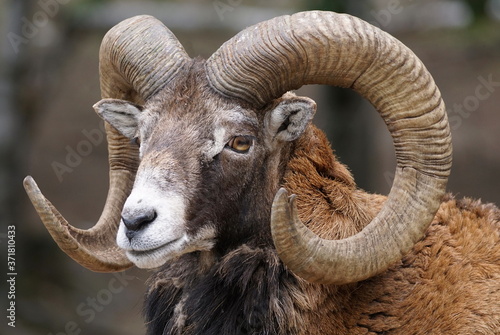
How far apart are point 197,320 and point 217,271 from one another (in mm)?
513

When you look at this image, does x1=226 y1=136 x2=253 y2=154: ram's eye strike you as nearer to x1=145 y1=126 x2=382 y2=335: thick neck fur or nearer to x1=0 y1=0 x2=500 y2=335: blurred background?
x1=145 y1=126 x2=382 y2=335: thick neck fur

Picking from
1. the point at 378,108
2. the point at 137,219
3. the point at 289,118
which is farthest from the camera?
the point at 289,118

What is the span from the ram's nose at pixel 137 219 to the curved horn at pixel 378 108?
1260mm

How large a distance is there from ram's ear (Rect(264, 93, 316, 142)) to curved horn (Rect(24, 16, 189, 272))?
3.55 feet

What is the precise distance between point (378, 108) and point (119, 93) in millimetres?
3001

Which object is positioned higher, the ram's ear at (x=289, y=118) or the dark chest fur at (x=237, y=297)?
the ram's ear at (x=289, y=118)

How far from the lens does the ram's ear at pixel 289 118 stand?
7.52 m

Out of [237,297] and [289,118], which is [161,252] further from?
[289,118]

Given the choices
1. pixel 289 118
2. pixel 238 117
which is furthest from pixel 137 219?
pixel 289 118

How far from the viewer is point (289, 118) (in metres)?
7.67

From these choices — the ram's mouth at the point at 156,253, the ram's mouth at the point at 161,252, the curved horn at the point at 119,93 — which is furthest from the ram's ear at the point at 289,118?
the ram's mouth at the point at 156,253

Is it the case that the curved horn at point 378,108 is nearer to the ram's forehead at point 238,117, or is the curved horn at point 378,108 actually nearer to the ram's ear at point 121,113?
the ram's forehead at point 238,117

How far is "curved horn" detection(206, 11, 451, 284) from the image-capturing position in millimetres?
6938

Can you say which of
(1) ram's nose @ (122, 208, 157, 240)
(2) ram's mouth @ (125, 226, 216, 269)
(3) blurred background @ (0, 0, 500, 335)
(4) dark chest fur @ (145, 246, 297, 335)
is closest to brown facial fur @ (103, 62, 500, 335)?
(4) dark chest fur @ (145, 246, 297, 335)
